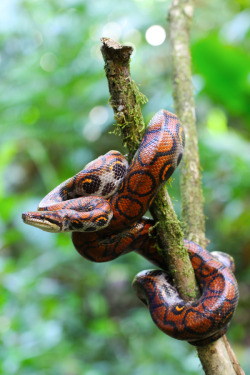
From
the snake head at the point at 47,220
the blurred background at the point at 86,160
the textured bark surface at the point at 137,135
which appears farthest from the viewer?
the blurred background at the point at 86,160

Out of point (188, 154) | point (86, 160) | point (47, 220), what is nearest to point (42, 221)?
point (47, 220)

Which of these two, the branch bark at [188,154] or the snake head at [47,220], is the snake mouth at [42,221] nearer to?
the snake head at [47,220]

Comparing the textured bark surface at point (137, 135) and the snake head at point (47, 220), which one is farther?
the snake head at point (47, 220)

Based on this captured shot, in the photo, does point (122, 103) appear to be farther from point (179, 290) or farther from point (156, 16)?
point (156, 16)

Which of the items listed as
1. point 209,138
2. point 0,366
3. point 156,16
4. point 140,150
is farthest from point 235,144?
point 0,366

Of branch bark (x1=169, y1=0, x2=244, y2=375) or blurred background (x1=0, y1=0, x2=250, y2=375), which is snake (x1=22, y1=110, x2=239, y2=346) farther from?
blurred background (x1=0, y1=0, x2=250, y2=375)

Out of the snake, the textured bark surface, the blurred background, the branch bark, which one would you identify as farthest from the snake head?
the blurred background

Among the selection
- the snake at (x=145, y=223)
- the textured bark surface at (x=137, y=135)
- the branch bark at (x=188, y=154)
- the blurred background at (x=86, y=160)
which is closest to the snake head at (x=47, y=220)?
the snake at (x=145, y=223)
